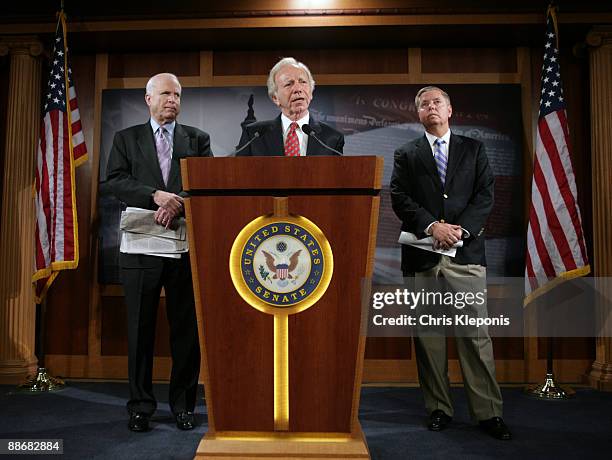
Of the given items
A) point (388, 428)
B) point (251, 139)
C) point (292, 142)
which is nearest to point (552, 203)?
point (388, 428)

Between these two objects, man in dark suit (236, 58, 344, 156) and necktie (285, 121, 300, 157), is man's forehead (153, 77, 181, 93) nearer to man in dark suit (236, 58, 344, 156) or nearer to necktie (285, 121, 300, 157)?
man in dark suit (236, 58, 344, 156)

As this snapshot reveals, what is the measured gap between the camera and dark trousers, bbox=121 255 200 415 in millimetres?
2416

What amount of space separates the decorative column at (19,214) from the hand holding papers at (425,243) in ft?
8.58

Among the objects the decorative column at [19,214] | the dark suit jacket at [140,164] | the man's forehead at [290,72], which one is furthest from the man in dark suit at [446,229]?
the decorative column at [19,214]

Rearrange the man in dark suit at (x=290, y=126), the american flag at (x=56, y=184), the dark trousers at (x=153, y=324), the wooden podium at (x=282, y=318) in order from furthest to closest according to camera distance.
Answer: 1. the american flag at (x=56, y=184)
2. the dark trousers at (x=153, y=324)
3. the man in dark suit at (x=290, y=126)
4. the wooden podium at (x=282, y=318)

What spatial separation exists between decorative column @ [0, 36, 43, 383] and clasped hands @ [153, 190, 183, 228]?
182 cm

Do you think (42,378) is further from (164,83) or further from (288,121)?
(288,121)

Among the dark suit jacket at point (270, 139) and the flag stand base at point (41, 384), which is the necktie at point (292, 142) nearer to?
the dark suit jacket at point (270, 139)

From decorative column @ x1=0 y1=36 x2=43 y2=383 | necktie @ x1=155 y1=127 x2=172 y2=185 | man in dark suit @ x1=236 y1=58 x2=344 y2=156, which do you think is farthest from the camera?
decorative column @ x1=0 y1=36 x2=43 y2=383

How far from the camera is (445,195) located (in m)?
2.44

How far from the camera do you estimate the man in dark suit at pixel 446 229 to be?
2342 millimetres

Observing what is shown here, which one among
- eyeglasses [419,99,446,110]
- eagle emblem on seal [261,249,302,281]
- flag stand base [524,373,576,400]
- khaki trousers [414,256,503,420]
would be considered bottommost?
flag stand base [524,373,576,400]

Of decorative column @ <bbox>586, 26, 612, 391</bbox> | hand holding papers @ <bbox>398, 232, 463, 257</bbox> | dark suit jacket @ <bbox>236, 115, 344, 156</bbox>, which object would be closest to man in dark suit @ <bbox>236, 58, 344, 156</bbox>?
dark suit jacket @ <bbox>236, 115, 344, 156</bbox>

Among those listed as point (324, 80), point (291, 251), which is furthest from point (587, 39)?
point (291, 251)
